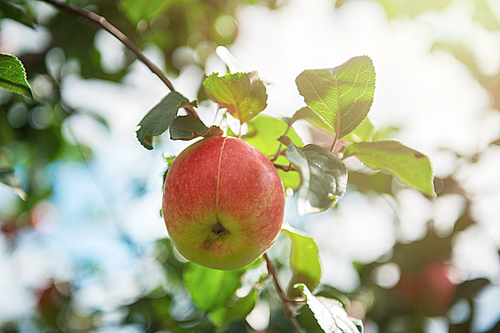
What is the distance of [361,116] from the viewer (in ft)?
2.86

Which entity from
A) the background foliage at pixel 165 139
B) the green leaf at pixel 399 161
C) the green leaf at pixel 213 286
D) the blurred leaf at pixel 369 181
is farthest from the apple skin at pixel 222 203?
the blurred leaf at pixel 369 181

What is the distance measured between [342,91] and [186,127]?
374mm

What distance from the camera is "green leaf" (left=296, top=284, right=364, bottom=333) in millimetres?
725

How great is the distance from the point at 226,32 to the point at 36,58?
1037mm

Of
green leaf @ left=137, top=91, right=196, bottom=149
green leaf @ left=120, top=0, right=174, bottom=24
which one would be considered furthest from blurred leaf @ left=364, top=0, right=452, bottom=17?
green leaf @ left=137, top=91, right=196, bottom=149

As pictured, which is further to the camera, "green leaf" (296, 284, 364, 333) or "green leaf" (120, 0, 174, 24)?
"green leaf" (120, 0, 174, 24)

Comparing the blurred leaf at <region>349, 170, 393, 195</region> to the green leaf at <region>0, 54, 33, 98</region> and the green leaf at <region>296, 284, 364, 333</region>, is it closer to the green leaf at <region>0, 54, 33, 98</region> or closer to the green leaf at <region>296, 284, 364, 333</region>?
the green leaf at <region>296, 284, 364, 333</region>

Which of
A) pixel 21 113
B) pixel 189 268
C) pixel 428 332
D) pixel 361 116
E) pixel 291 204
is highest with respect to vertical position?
pixel 361 116

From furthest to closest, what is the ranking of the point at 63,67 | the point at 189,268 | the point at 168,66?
the point at 168,66 < the point at 63,67 < the point at 189,268

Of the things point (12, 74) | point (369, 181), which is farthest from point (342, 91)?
point (369, 181)

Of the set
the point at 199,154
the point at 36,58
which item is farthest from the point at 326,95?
the point at 36,58

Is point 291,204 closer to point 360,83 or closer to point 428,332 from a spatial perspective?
point 428,332

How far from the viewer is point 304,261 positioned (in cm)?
107

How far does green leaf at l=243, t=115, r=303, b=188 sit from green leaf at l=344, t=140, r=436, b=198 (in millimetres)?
256
